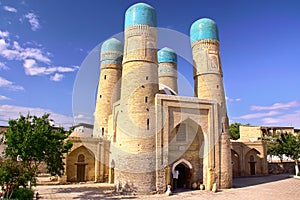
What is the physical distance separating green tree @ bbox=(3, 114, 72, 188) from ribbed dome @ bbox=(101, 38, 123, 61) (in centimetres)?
1350

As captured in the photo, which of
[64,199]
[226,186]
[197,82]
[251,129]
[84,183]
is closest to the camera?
[64,199]

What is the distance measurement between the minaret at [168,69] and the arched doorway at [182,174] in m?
11.5

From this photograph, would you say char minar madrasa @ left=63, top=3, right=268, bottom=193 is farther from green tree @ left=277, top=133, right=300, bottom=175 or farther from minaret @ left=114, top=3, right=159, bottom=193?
green tree @ left=277, top=133, right=300, bottom=175

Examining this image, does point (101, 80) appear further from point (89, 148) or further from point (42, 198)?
point (42, 198)

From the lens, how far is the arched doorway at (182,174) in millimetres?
18663

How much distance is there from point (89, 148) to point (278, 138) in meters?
21.5

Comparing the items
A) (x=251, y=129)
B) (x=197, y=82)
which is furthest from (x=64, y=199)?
(x=251, y=129)

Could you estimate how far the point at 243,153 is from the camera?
27.8m

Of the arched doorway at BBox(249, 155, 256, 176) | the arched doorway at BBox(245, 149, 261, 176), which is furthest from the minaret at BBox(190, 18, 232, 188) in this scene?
the arched doorway at BBox(249, 155, 256, 176)

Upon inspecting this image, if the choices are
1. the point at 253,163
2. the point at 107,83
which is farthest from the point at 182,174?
the point at 253,163

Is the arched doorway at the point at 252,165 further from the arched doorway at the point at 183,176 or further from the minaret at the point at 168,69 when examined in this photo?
the arched doorway at the point at 183,176

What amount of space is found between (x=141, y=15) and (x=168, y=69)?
11.8m

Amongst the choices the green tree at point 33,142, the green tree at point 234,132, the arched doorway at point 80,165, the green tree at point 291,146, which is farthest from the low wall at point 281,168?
the green tree at point 33,142

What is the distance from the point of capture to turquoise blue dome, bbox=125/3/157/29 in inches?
723
